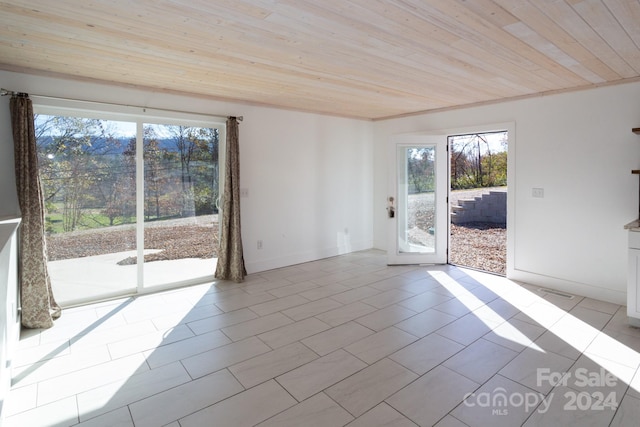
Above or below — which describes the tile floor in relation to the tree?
below

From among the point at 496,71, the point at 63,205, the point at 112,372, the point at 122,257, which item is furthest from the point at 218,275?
the point at 496,71

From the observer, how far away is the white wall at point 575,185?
3.76m

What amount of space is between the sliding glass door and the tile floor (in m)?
0.38

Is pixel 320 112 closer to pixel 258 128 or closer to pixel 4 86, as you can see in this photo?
pixel 258 128

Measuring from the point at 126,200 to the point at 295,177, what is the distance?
7.84 feet

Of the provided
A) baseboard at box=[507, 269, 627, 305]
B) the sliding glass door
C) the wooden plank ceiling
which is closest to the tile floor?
baseboard at box=[507, 269, 627, 305]

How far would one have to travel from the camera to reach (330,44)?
2.62 m

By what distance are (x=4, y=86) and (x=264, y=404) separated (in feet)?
12.0

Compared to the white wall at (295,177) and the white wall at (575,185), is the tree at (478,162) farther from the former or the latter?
the white wall at (575,185)

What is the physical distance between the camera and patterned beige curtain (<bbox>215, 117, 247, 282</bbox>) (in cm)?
462

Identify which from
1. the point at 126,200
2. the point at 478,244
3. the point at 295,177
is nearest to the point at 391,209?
the point at 295,177

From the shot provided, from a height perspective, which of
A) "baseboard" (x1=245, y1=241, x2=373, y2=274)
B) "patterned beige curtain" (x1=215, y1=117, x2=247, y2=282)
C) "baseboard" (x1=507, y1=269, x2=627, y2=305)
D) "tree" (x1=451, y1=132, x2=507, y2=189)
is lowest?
"baseboard" (x1=507, y1=269, x2=627, y2=305)

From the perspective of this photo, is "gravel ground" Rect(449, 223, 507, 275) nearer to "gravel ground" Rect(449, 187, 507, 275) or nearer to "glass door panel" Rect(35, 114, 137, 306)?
"gravel ground" Rect(449, 187, 507, 275)

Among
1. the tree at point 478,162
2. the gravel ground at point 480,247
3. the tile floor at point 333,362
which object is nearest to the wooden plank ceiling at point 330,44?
the tile floor at point 333,362
